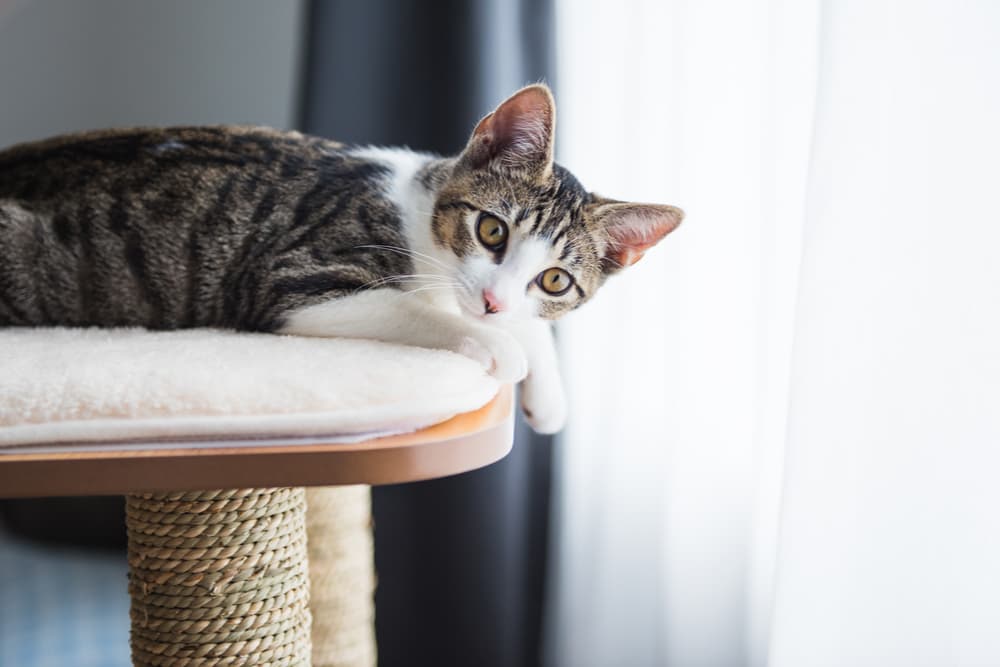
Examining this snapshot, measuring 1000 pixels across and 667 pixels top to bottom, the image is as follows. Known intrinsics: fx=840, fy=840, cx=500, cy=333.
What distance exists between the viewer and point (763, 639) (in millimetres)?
1417

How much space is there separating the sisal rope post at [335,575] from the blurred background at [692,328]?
0.38m

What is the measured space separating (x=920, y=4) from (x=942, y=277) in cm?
33

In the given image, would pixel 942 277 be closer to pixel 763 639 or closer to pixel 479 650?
pixel 763 639

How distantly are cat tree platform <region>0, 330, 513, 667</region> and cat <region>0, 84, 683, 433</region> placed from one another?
12 cm

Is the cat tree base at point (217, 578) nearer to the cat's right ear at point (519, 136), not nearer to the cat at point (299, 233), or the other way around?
the cat at point (299, 233)

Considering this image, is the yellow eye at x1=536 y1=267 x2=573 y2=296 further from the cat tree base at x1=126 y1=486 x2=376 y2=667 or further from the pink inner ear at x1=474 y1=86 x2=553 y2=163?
the cat tree base at x1=126 y1=486 x2=376 y2=667

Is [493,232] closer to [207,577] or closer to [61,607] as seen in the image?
[207,577]

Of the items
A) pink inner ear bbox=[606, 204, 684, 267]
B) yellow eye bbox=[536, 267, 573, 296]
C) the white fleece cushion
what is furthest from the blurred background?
the white fleece cushion

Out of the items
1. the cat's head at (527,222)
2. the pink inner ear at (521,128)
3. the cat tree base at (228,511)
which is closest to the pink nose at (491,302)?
the cat's head at (527,222)

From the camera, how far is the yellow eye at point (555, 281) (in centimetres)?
111

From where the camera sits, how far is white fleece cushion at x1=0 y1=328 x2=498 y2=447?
0.74 metres

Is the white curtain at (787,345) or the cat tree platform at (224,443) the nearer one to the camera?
the cat tree platform at (224,443)

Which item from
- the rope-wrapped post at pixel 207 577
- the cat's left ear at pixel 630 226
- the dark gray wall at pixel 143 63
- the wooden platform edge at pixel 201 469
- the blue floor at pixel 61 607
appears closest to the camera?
the wooden platform edge at pixel 201 469

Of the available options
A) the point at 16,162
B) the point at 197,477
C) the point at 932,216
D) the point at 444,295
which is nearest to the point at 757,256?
the point at 932,216
